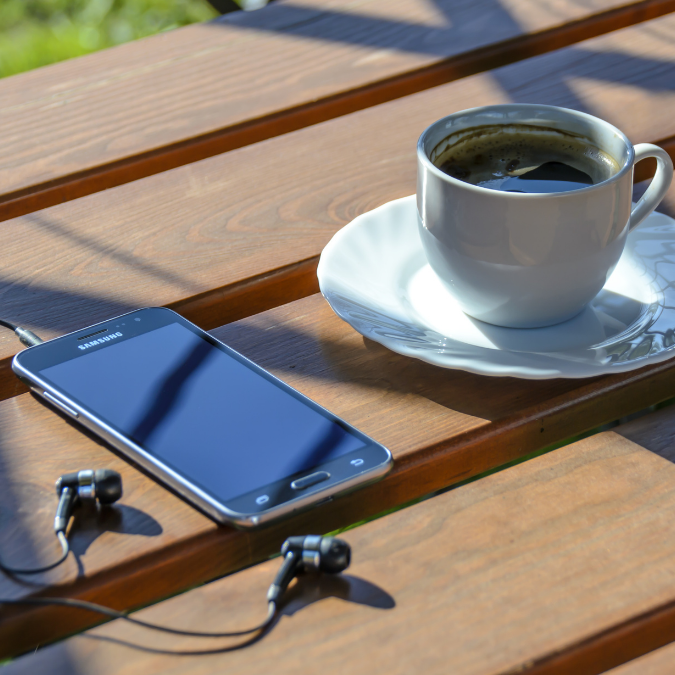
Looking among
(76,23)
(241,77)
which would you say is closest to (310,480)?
(241,77)

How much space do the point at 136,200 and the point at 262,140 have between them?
0.65 ft

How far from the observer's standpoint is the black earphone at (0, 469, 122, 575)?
504mm

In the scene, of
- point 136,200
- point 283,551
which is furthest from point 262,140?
point 283,551

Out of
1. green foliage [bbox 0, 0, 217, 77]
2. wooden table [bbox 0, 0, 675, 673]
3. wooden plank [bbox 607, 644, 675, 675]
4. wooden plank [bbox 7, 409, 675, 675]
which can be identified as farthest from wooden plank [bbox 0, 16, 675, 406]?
green foliage [bbox 0, 0, 217, 77]

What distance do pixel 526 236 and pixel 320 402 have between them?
19 cm

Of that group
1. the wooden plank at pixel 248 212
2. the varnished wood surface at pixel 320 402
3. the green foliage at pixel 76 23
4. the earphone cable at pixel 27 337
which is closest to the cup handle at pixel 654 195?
the varnished wood surface at pixel 320 402

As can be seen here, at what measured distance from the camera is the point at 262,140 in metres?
0.99

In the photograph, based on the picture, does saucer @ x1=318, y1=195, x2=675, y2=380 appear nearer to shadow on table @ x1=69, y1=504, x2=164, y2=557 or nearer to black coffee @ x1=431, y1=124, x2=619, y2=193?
black coffee @ x1=431, y1=124, x2=619, y2=193

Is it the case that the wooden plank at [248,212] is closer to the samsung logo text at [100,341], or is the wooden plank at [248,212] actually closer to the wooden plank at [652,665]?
the samsung logo text at [100,341]

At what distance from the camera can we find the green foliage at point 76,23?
2.35m

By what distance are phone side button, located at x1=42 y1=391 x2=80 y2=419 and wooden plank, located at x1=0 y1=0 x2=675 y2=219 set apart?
13.9 inches

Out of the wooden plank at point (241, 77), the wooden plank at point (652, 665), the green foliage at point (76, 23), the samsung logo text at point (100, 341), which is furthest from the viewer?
the green foliage at point (76, 23)

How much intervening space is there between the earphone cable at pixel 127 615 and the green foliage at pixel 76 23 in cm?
213

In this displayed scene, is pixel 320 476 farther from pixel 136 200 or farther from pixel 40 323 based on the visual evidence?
pixel 136 200
